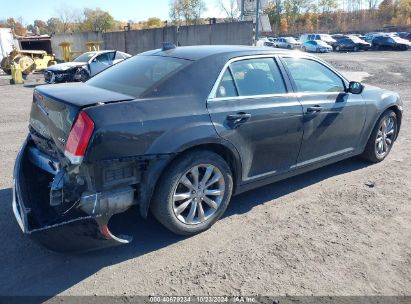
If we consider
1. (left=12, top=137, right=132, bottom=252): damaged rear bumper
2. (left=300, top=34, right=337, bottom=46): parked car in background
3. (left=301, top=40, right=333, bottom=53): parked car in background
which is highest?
(left=300, top=34, right=337, bottom=46): parked car in background

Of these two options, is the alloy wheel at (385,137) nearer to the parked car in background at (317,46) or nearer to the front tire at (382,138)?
the front tire at (382,138)

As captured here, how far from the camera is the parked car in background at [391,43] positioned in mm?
39562

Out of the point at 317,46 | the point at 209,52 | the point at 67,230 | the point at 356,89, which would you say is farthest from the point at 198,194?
the point at 317,46

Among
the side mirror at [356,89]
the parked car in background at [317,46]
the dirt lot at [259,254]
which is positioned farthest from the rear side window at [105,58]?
the parked car in background at [317,46]

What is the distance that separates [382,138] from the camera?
5.09m

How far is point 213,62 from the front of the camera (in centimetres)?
332

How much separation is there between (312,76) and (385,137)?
184 cm

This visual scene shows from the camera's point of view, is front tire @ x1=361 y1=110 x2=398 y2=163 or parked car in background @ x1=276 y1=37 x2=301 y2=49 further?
parked car in background @ x1=276 y1=37 x2=301 y2=49

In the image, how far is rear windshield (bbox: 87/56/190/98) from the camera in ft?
10.2

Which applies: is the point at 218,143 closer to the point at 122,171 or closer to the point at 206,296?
the point at 122,171

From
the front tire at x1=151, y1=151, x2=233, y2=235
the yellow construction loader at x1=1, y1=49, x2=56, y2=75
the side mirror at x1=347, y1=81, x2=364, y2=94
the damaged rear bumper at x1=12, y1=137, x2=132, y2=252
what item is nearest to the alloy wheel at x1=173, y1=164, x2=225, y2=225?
the front tire at x1=151, y1=151, x2=233, y2=235

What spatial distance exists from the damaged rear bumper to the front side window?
8.12 feet

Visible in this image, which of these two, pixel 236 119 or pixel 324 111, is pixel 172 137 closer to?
pixel 236 119

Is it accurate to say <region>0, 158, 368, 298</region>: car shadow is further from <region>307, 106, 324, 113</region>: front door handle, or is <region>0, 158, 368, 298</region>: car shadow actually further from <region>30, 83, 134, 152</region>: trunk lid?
<region>307, 106, 324, 113</region>: front door handle
